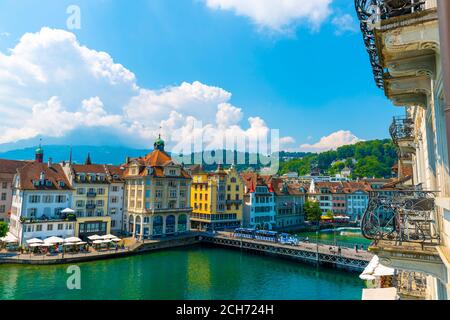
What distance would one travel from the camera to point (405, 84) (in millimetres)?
5758

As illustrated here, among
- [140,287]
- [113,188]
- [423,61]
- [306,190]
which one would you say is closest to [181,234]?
[113,188]

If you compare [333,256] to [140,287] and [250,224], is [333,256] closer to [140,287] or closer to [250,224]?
[140,287]

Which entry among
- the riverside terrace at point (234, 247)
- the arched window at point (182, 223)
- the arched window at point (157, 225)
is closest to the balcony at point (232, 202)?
the riverside terrace at point (234, 247)

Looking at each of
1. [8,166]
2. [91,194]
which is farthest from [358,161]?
[8,166]

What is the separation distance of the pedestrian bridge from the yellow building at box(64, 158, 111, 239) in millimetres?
16794

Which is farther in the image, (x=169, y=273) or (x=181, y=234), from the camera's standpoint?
(x=181, y=234)

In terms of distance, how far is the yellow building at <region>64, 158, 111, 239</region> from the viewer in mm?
46331

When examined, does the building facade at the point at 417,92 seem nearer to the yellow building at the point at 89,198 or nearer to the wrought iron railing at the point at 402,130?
the wrought iron railing at the point at 402,130

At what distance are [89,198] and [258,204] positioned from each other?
33.0 m

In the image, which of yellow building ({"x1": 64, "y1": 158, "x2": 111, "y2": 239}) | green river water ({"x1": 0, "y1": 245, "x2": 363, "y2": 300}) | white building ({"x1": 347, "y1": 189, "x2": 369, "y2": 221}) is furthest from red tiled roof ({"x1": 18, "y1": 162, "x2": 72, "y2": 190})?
white building ({"x1": 347, "y1": 189, "x2": 369, "y2": 221})

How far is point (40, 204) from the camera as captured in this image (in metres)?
42.5

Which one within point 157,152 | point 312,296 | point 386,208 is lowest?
point 312,296

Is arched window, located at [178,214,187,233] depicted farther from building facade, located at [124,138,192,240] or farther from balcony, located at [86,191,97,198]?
balcony, located at [86,191,97,198]
